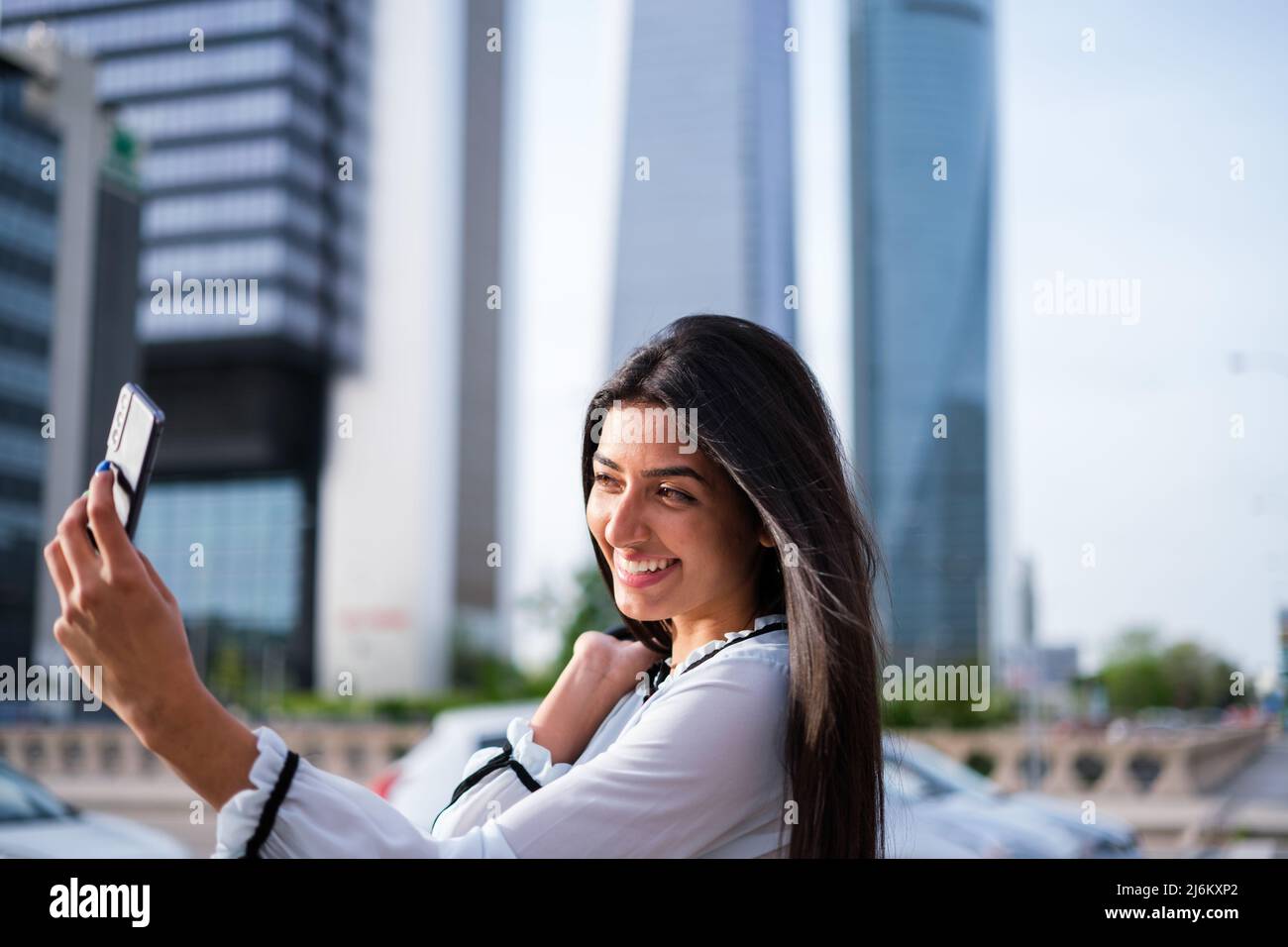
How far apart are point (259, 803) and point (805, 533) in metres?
0.64

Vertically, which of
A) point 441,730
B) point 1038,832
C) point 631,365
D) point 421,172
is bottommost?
point 1038,832

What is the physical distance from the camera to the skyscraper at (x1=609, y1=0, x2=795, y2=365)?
5094 centimetres

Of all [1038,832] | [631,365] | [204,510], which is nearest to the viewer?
[631,365]

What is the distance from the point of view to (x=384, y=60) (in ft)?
215

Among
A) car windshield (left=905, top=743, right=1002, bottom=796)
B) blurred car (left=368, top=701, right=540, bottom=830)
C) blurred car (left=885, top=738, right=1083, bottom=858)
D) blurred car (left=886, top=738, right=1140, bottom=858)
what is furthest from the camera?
car windshield (left=905, top=743, right=1002, bottom=796)

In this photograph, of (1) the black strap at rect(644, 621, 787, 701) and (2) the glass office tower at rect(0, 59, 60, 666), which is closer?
(1) the black strap at rect(644, 621, 787, 701)

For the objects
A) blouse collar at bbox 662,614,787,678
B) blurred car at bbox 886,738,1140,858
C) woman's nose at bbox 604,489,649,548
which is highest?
woman's nose at bbox 604,489,649,548

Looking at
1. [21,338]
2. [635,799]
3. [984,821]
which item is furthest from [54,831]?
[21,338]

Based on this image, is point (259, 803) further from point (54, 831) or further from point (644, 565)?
point (54, 831)

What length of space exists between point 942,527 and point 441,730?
42.5 m

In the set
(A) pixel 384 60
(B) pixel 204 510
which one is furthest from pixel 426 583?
(A) pixel 384 60

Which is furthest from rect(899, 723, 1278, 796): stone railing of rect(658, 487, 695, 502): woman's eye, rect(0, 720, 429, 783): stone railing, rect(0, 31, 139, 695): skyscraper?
rect(0, 31, 139, 695): skyscraper

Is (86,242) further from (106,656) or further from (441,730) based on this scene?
A: (106,656)

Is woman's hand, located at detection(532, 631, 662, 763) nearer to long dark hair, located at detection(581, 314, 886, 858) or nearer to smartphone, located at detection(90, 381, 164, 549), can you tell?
long dark hair, located at detection(581, 314, 886, 858)
